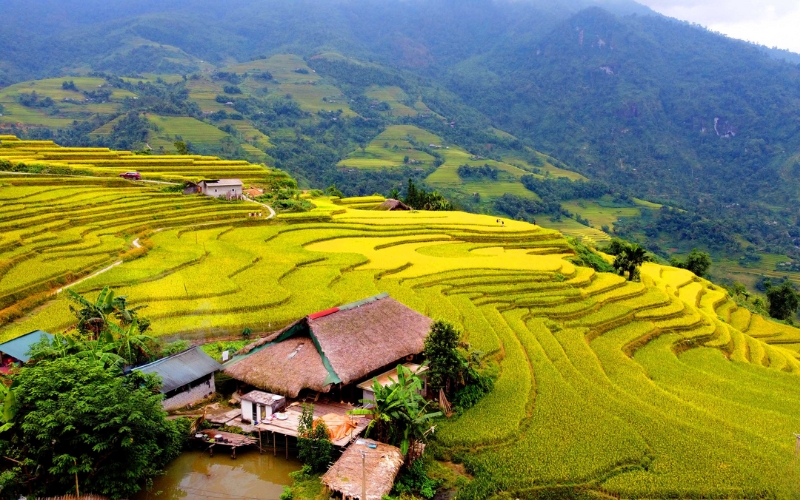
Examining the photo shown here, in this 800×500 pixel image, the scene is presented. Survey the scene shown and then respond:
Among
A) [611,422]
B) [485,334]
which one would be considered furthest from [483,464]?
[485,334]

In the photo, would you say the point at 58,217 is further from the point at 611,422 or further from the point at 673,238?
the point at 673,238

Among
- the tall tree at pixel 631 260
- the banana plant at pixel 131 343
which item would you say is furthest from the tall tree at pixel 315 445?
the tall tree at pixel 631 260

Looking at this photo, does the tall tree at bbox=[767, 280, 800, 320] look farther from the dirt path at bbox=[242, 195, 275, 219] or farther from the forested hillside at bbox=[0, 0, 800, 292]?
the dirt path at bbox=[242, 195, 275, 219]

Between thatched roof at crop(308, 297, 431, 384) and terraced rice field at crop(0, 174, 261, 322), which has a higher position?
terraced rice field at crop(0, 174, 261, 322)

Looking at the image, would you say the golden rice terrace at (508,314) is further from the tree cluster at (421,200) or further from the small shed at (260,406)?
the tree cluster at (421,200)

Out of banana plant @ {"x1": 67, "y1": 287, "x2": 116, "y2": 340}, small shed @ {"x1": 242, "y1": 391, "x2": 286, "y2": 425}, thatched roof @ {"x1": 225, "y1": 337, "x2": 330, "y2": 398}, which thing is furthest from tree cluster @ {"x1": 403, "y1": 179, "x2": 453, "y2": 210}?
small shed @ {"x1": 242, "y1": 391, "x2": 286, "y2": 425}

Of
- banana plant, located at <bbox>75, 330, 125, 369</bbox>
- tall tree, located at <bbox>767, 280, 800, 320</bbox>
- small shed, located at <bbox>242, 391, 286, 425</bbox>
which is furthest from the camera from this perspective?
tall tree, located at <bbox>767, 280, 800, 320</bbox>
